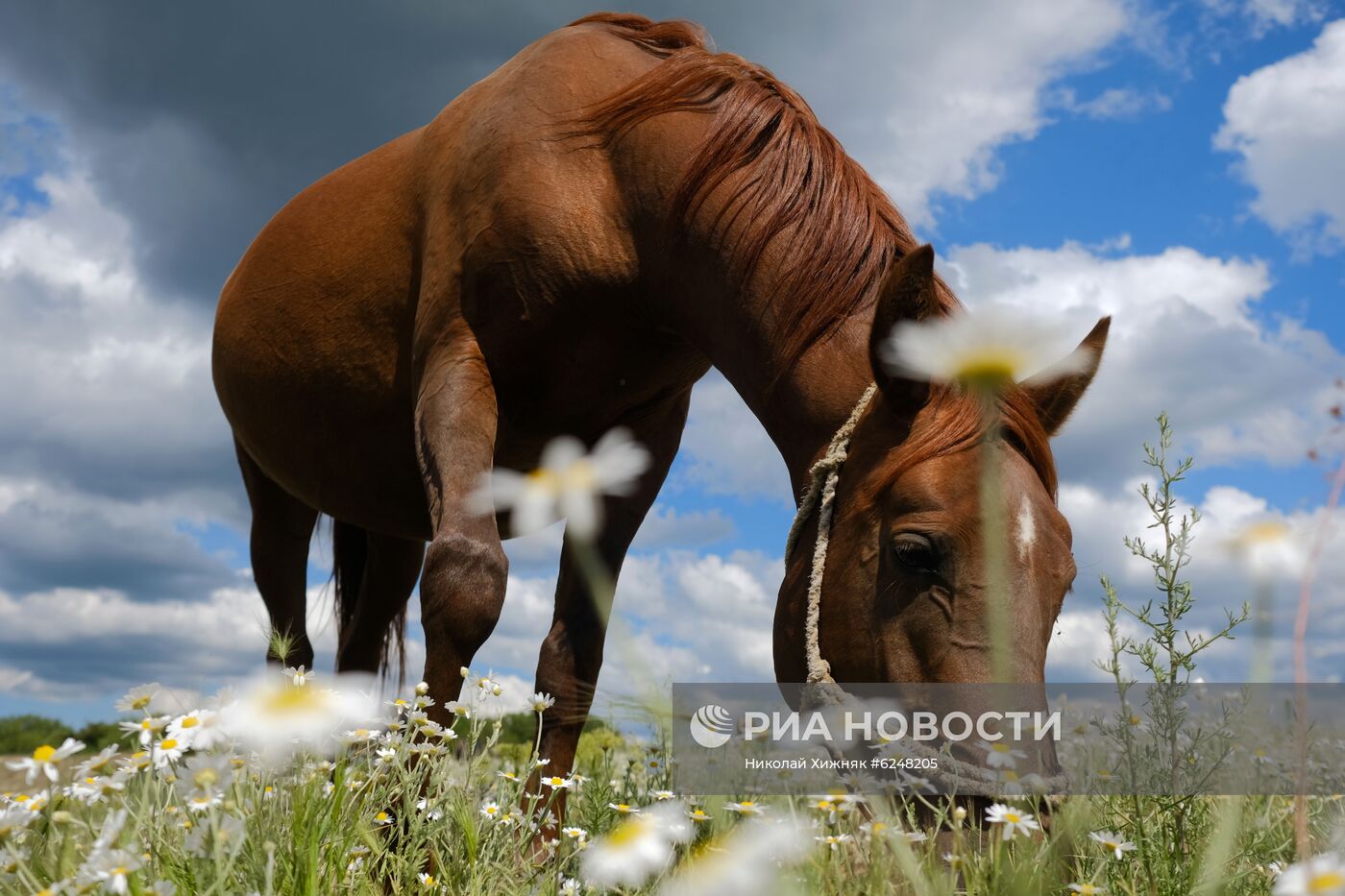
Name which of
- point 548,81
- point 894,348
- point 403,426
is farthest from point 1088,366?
point 403,426

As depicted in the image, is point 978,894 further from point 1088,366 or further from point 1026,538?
point 1088,366

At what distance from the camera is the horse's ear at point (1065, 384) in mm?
2869

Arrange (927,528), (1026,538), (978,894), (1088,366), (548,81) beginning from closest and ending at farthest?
(978,894) < (1026,538) < (927,528) < (1088,366) < (548,81)

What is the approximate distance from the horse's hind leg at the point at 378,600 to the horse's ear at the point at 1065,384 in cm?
435

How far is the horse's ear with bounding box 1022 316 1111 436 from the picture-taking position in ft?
9.41

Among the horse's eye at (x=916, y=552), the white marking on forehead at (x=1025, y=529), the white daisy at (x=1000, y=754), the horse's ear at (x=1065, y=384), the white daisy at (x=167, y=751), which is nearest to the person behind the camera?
the white daisy at (x=167, y=751)

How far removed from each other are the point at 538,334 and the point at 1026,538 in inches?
77.4

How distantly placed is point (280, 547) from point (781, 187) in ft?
13.5

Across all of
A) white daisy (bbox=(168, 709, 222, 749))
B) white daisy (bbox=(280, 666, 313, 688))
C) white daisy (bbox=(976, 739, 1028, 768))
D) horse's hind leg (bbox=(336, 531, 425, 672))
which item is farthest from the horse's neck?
horse's hind leg (bbox=(336, 531, 425, 672))

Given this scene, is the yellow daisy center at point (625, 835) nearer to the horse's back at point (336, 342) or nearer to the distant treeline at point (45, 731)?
the horse's back at point (336, 342)

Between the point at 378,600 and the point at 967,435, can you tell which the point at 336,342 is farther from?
the point at 967,435

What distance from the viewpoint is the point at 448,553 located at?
318cm

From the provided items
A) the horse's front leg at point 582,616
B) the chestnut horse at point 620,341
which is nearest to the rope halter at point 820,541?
the chestnut horse at point 620,341

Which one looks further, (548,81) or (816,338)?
(548,81)
